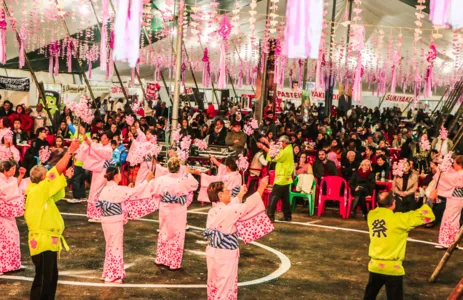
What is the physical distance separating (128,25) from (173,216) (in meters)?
4.36

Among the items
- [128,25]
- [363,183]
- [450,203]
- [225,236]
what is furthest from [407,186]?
[225,236]

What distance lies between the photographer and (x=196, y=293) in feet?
24.9

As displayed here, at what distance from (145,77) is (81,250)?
21780 mm

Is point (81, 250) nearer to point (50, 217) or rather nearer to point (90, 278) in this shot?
point (90, 278)

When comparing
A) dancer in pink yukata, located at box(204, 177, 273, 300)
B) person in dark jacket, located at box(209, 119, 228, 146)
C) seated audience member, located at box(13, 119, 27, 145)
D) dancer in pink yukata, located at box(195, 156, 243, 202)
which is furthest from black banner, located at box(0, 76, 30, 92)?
dancer in pink yukata, located at box(204, 177, 273, 300)

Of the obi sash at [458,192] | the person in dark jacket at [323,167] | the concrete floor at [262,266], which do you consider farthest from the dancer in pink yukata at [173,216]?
the person in dark jacket at [323,167]

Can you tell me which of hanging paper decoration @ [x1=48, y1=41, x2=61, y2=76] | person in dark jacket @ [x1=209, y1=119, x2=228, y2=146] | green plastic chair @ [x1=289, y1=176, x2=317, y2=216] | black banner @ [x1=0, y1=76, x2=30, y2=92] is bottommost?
green plastic chair @ [x1=289, y1=176, x2=317, y2=216]

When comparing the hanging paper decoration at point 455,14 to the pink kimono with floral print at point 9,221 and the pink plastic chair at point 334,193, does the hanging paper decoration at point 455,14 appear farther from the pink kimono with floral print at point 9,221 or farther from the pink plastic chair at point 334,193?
the pink plastic chair at point 334,193

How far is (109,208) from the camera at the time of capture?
7.77 metres

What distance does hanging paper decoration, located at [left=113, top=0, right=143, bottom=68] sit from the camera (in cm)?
1150

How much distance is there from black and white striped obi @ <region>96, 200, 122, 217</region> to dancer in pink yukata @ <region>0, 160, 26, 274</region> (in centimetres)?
91

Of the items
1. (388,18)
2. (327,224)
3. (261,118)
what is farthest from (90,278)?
(388,18)

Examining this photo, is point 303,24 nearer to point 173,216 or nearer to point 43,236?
point 173,216

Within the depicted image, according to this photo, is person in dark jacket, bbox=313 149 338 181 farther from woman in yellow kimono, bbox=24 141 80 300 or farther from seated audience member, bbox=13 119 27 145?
woman in yellow kimono, bbox=24 141 80 300
